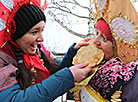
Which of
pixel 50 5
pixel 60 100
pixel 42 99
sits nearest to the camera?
pixel 42 99

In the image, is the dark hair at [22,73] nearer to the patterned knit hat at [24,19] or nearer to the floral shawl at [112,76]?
the patterned knit hat at [24,19]

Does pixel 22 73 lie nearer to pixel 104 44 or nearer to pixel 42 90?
pixel 42 90

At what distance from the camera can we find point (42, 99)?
74 cm

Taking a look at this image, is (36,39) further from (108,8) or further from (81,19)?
(81,19)

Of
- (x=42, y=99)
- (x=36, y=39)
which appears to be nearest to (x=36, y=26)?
(x=36, y=39)

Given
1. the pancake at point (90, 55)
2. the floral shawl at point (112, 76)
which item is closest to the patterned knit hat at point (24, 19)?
the pancake at point (90, 55)

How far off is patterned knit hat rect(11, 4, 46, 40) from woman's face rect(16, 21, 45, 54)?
0.08 feet

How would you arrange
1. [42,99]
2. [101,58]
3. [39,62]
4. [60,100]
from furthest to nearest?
[60,100], [39,62], [101,58], [42,99]

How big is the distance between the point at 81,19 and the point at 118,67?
1241 mm

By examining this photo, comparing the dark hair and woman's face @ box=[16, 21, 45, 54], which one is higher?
woman's face @ box=[16, 21, 45, 54]

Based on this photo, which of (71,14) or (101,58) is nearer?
(101,58)

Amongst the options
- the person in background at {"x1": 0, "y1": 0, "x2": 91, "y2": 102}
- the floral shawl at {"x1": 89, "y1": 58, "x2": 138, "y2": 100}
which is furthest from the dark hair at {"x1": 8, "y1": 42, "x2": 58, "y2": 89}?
the floral shawl at {"x1": 89, "y1": 58, "x2": 138, "y2": 100}

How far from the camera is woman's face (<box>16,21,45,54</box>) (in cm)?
89

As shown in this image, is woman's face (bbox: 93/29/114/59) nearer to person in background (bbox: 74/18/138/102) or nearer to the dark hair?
person in background (bbox: 74/18/138/102)
